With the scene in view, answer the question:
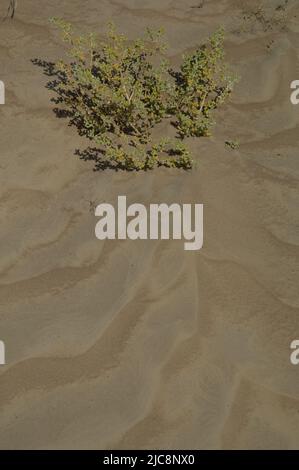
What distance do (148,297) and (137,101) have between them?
1.23m

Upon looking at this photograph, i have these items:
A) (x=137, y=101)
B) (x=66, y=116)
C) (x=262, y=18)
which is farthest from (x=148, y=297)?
(x=262, y=18)

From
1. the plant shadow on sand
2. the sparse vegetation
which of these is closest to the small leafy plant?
the plant shadow on sand

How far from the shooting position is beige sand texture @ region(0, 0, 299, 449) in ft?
7.16

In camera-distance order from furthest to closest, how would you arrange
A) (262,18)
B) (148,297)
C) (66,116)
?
(262,18), (66,116), (148,297)

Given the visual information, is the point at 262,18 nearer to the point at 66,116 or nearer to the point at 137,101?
the point at 137,101

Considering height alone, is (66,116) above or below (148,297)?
above

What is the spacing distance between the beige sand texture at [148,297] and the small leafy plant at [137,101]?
0.10m

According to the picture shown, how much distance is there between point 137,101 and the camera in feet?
10.4

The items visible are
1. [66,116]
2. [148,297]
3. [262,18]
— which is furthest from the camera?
[262,18]

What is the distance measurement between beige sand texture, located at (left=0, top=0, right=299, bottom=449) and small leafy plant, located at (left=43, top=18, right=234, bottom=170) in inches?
4.0

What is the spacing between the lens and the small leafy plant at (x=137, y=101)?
10.2 feet

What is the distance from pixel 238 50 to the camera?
4.04m

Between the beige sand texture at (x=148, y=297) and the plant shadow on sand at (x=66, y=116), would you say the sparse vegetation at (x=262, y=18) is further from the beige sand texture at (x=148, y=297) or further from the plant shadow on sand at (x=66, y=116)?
A: the plant shadow on sand at (x=66, y=116)

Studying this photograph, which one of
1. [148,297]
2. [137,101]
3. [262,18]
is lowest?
[148,297]
